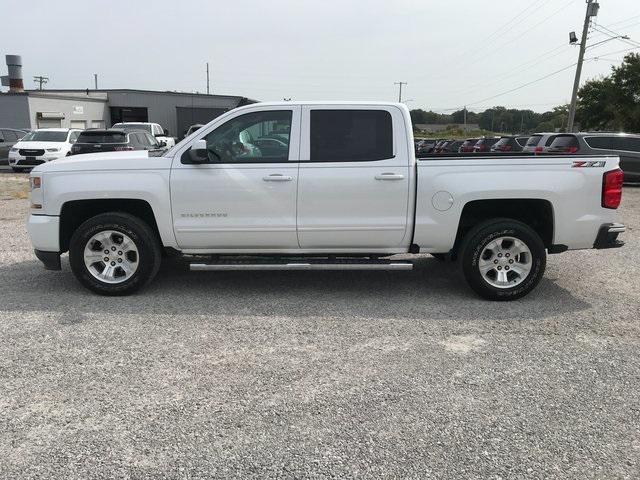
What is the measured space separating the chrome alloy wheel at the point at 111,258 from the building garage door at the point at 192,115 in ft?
143

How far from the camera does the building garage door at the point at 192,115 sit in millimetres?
47612

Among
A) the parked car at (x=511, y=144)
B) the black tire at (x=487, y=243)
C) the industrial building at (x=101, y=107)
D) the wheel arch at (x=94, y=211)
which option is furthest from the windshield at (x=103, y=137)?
the industrial building at (x=101, y=107)

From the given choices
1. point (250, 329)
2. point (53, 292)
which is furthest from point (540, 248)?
point (53, 292)

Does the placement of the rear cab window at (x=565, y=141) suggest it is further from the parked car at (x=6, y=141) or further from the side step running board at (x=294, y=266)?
the parked car at (x=6, y=141)

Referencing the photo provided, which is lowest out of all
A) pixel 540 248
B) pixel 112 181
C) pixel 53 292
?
pixel 53 292

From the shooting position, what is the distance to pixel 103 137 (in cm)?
1762

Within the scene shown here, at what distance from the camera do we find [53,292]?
557 cm

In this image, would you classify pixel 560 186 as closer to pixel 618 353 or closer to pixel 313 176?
pixel 618 353

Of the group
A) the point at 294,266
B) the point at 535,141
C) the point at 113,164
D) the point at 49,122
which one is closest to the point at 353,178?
the point at 294,266

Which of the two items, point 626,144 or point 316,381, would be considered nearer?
point 316,381

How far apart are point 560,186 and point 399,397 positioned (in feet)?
9.59

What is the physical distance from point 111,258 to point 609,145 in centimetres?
1514

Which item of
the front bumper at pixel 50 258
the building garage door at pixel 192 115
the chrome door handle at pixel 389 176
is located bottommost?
the front bumper at pixel 50 258

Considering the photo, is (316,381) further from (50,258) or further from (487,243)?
(50,258)
